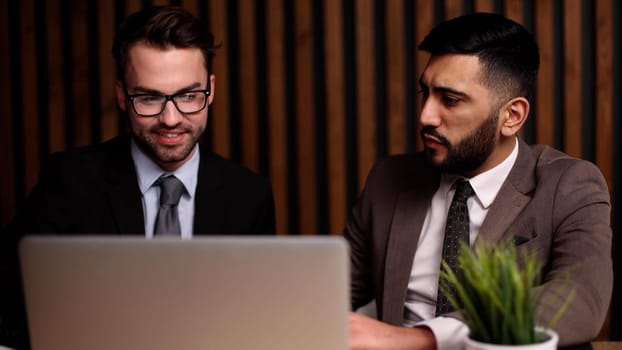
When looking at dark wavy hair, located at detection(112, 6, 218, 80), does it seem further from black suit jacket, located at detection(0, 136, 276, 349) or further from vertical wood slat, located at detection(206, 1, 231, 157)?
vertical wood slat, located at detection(206, 1, 231, 157)

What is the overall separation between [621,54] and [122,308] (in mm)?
2430

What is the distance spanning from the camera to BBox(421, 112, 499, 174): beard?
195cm

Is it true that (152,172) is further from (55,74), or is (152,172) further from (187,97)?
(55,74)

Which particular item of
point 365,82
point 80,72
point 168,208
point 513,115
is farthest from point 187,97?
point 80,72

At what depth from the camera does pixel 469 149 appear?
6.39 ft

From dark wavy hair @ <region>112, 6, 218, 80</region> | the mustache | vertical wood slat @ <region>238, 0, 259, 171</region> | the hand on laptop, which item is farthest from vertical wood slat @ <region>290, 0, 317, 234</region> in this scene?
the hand on laptop

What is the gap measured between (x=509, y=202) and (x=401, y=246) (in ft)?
1.01

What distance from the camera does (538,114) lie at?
2932 millimetres

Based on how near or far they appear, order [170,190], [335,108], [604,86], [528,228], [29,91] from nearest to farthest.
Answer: [528,228] < [170,190] < [604,86] < [335,108] < [29,91]

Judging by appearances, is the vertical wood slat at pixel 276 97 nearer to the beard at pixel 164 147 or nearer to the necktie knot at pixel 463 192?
the beard at pixel 164 147

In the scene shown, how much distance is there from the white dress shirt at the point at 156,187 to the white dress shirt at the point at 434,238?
2.27ft

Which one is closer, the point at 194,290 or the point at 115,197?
the point at 194,290

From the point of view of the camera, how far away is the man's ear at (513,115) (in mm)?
2006

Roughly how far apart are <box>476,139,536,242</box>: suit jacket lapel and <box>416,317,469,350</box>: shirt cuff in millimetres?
478
